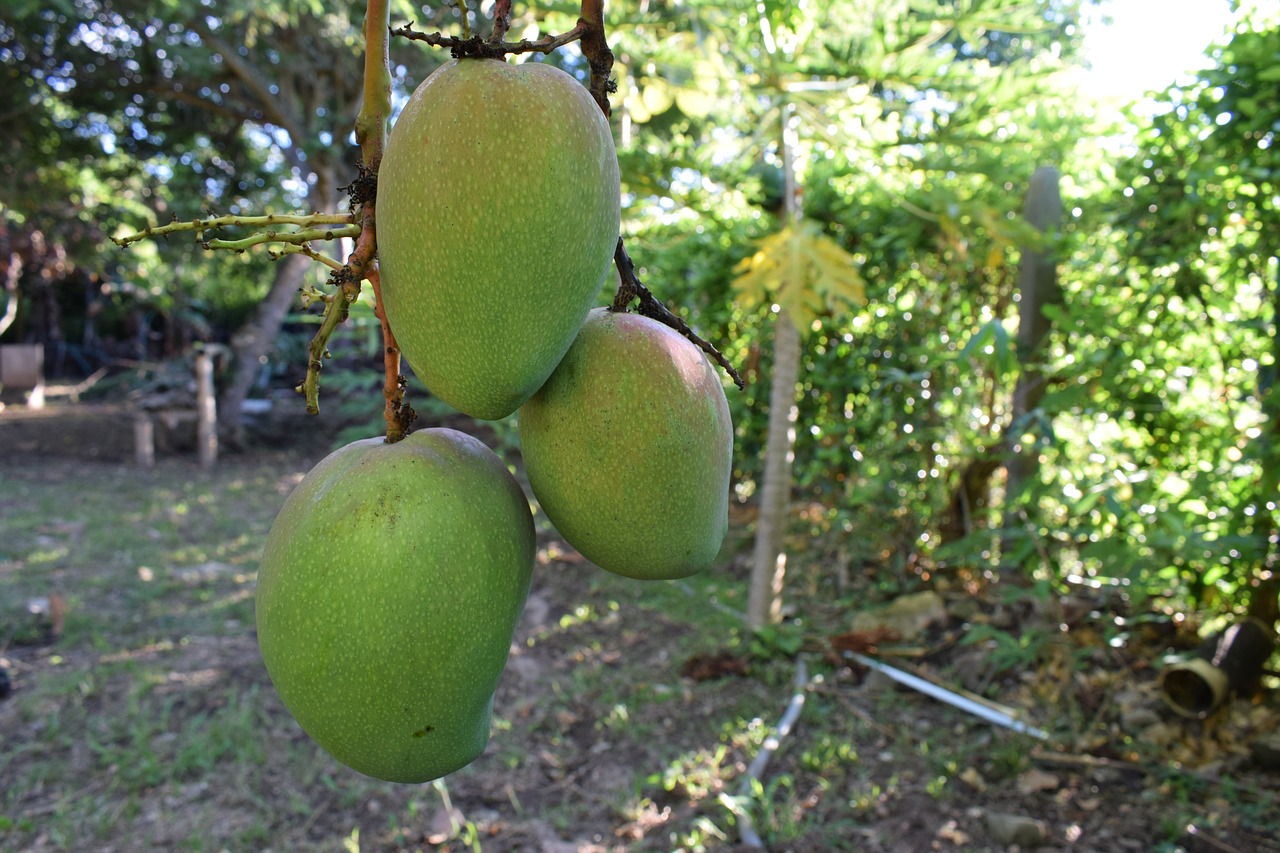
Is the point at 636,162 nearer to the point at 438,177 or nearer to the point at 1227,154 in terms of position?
the point at 1227,154

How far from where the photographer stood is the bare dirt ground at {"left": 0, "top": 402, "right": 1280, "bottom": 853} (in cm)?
268

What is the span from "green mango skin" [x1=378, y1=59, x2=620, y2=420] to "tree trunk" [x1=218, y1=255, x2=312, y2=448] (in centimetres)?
831

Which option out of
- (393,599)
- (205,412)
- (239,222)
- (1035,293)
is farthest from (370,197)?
(205,412)

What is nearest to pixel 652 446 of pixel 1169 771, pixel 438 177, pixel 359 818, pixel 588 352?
pixel 588 352

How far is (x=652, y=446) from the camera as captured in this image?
2.69 feet

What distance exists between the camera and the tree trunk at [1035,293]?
12.1ft

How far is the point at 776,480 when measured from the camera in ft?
12.1

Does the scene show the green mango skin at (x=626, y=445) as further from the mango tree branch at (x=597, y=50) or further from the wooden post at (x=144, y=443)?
the wooden post at (x=144, y=443)

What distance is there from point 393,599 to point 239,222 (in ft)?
1.08

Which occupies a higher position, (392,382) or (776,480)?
(392,382)

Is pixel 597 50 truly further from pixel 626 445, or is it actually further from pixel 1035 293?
pixel 1035 293

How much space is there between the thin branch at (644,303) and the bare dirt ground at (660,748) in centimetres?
216

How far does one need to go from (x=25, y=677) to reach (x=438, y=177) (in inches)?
162

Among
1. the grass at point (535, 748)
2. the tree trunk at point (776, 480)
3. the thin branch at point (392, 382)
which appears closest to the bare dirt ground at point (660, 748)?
the grass at point (535, 748)
